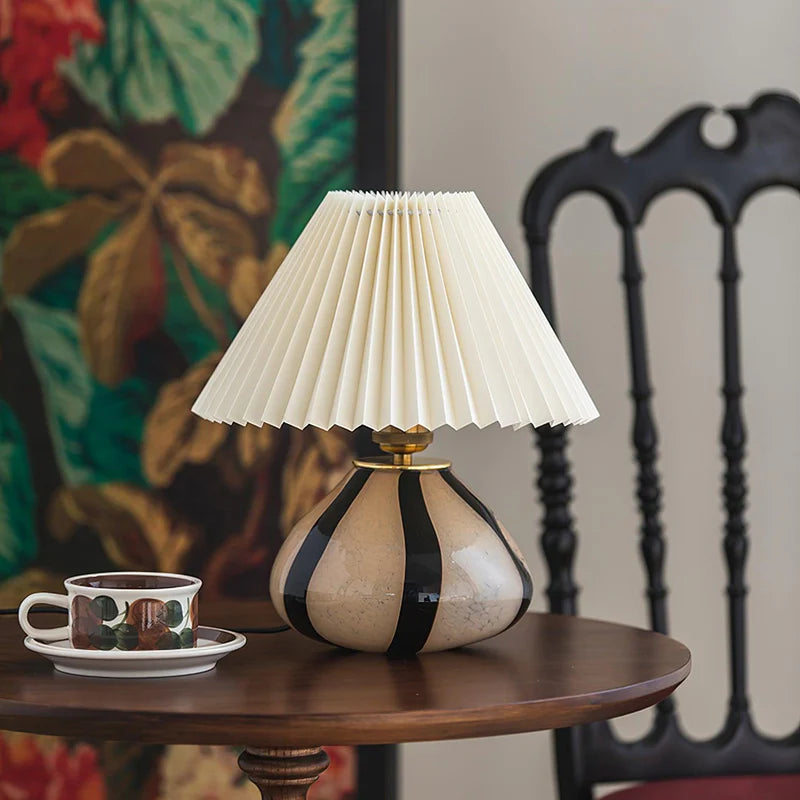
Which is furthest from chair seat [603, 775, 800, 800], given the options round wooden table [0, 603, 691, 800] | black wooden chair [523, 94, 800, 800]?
round wooden table [0, 603, 691, 800]

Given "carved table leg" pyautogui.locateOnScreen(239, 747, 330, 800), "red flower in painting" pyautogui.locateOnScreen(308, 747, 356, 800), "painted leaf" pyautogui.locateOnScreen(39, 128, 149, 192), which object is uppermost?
"painted leaf" pyautogui.locateOnScreen(39, 128, 149, 192)

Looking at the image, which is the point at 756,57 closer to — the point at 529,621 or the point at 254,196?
the point at 254,196

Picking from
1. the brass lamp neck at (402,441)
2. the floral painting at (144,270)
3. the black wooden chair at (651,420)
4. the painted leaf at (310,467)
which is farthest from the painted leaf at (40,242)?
the brass lamp neck at (402,441)

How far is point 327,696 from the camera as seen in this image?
0.80 metres

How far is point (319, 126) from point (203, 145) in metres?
0.14

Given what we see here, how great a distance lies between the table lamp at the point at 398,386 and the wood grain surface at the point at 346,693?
36 mm

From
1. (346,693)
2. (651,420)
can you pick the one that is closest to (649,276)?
(651,420)

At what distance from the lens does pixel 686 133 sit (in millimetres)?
1328

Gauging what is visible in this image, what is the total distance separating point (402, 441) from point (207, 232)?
568 millimetres

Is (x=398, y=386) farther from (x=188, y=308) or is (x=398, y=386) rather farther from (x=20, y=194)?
(x=20, y=194)

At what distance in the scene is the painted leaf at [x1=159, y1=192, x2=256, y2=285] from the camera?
56.2 inches

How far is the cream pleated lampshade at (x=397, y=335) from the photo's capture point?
0.86 meters

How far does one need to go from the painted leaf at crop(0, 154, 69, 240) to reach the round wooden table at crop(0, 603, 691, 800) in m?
Answer: 0.58

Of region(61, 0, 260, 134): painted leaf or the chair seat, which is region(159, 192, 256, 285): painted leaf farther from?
the chair seat
